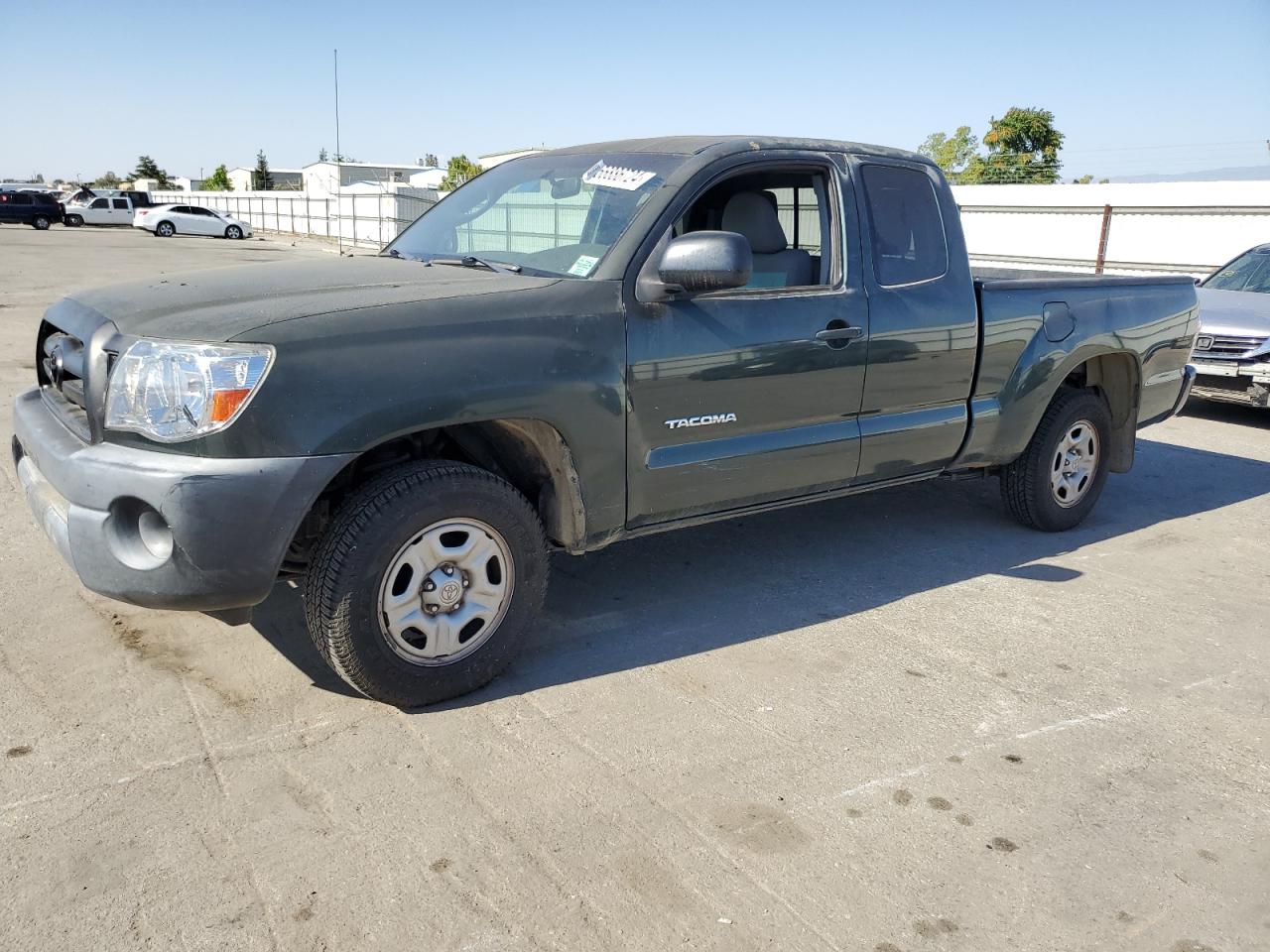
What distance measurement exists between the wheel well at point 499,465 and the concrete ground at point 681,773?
0.53m

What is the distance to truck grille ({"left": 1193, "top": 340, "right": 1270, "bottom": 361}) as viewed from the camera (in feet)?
28.8

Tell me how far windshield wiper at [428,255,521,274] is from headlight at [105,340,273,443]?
1171mm

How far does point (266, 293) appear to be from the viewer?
356 cm

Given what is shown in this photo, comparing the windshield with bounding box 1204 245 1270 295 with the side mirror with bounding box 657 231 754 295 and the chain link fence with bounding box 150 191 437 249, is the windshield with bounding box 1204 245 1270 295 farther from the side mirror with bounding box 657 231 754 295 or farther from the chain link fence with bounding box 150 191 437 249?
the chain link fence with bounding box 150 191 437 249

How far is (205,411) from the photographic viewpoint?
3.06 meters

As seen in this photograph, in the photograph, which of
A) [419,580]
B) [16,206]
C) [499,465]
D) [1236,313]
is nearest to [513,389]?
[499,465]

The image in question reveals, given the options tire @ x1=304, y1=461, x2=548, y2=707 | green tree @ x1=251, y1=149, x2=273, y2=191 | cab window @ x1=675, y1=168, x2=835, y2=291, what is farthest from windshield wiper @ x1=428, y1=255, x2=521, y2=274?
green tree @ x1=251, y1=149, x2=273, y2=191

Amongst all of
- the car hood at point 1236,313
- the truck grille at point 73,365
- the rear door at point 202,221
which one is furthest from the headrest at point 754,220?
the rear door at point 202,221

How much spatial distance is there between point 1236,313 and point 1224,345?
1.36ft

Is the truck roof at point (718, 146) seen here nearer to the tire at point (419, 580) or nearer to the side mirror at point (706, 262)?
the side mirror at point (706, 262)

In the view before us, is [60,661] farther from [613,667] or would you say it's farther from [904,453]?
[904,453]

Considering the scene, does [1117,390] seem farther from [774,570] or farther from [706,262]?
[706,262]

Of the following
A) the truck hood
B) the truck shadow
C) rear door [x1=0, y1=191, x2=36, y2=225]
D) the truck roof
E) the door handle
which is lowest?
the truck shadow

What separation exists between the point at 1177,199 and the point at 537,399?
93.5ft
